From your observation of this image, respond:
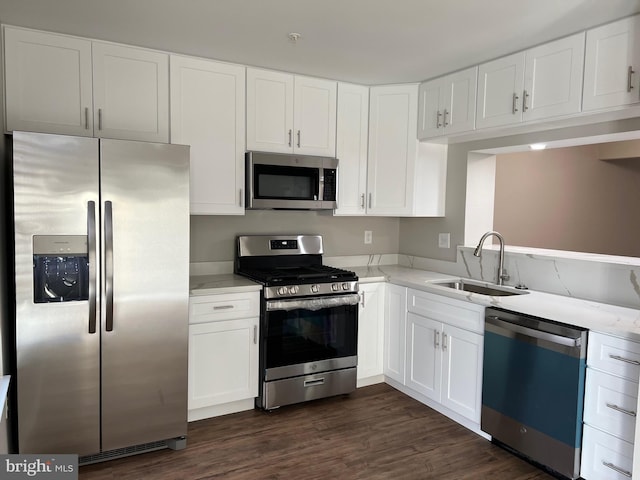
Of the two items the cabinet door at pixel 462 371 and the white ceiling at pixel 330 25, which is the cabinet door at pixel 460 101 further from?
the cabinet door at pixel 462 371

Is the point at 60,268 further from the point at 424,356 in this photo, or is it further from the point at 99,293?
the point at 424,356

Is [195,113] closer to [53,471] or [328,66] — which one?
[328,66]

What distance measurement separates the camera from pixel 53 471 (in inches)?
78.2

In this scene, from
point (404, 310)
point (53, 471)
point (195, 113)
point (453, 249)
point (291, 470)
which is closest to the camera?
point (53, 471)

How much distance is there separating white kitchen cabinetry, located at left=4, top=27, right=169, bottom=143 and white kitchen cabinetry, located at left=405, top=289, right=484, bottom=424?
209 cm

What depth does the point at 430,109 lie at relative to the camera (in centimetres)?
350

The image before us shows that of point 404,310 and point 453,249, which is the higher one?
point 453,249

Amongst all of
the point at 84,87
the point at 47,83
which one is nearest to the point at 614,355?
the point at 84,87

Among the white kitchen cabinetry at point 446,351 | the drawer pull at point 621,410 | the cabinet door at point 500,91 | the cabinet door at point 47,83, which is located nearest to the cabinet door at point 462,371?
the white kitchen cabinetry at point 446,351

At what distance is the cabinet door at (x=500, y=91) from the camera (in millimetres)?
2820

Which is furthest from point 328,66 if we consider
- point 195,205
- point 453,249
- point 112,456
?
point 112,456

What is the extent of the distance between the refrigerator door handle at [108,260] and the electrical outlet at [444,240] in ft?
8.33

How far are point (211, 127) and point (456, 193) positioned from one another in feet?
6.38

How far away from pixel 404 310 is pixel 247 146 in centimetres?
163
